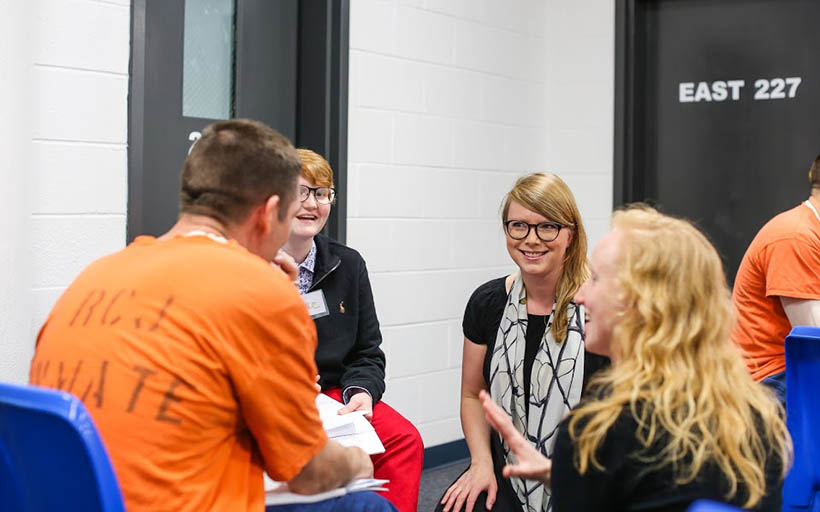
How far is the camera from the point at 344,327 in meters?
2.51

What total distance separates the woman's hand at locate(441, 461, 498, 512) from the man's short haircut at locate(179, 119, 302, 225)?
0.96 m

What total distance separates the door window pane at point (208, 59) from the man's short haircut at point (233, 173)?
64.6 inches

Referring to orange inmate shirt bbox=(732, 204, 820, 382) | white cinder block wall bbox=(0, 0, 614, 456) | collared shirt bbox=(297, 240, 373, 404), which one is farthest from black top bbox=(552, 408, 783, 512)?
white cinder block wall bbox=(0, 0, 614, 456)

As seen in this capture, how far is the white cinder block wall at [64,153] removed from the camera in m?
2.44

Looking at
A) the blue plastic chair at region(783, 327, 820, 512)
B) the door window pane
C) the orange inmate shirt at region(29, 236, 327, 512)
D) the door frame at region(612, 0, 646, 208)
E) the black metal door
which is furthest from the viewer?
the door frame at region(612, 0, 646, 208)

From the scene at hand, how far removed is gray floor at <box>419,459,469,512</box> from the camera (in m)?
3.37

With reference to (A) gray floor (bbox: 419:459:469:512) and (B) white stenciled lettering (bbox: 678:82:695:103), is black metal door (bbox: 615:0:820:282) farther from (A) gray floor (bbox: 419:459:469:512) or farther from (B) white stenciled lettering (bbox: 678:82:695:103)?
(A) gray floor (bbox: 419:459:469:512)

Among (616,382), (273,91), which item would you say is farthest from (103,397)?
(273,91)

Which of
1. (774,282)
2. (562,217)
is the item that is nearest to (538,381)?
(562,217)

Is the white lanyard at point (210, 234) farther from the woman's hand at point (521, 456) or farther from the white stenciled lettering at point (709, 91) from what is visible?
the white stenciled lettering at point (709, 91)

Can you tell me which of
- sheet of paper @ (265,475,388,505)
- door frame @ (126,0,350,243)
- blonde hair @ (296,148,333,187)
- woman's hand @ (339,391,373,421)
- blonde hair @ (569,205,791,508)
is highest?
door frame @ (126,0,350,243)

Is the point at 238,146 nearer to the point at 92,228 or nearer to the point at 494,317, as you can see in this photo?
the point at 494,317

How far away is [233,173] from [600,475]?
732 millimetres

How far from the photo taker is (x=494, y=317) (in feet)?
7.61
